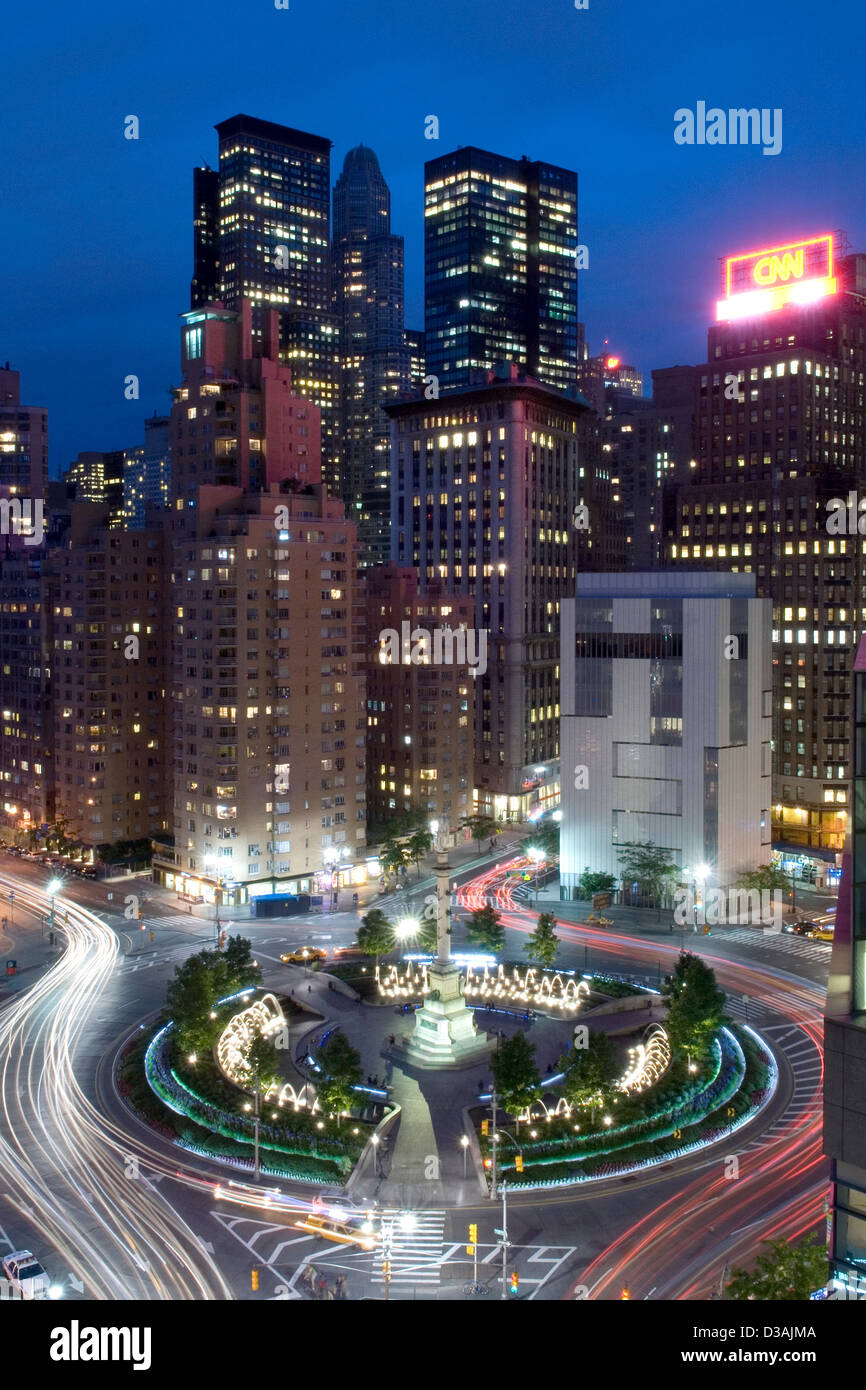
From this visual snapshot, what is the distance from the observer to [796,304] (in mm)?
125500

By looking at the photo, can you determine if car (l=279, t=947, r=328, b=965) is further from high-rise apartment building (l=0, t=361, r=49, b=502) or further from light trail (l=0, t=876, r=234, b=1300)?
high-rise apartment building (l=0, t=361, r=49, b=502)

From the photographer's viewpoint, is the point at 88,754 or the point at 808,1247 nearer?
the point at 808,1247

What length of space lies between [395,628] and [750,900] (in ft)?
141

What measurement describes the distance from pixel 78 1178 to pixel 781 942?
49.0 m

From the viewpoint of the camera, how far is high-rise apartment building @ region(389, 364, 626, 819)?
403 ft

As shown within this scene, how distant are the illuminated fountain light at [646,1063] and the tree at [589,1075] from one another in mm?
2021

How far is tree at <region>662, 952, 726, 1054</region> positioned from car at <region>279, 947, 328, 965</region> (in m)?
26.1

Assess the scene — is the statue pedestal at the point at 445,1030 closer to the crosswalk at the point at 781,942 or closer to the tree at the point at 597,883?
the crosswalk at the point at 781,942

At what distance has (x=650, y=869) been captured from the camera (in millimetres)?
80125

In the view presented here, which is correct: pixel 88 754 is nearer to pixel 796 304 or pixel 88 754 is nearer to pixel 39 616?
pixel 39 616

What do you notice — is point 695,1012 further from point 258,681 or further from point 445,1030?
point 258,681

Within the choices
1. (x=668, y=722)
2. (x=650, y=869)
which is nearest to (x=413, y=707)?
(x=668, y=722)
